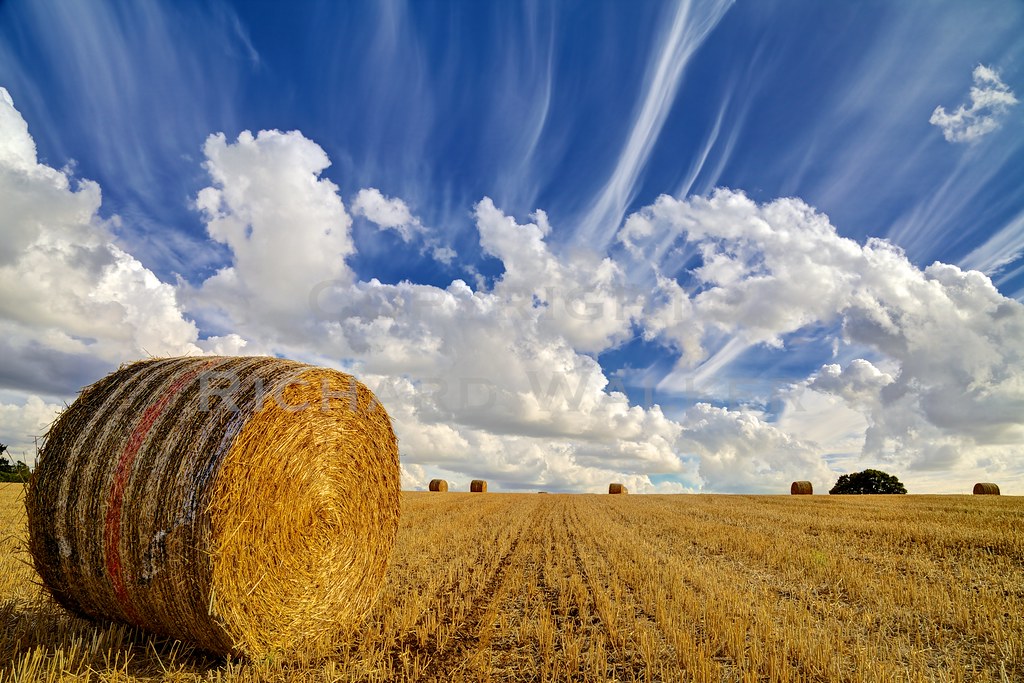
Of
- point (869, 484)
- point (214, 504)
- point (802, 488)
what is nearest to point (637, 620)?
point (214, 504)

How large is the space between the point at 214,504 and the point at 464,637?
7.65 feet

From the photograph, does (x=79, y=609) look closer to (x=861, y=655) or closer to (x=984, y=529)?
(x=861, y=655)

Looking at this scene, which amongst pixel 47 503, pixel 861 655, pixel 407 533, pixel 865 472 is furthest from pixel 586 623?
pixel 865 472

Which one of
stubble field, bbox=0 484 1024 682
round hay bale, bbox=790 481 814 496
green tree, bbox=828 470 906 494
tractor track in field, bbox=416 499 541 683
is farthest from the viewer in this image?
green tree, bbox=828 470 906 494

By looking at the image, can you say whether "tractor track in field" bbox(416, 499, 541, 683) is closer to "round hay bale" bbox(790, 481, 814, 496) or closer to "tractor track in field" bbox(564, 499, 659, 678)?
"tractor track in field" bbox(564, 499, 659, 678)

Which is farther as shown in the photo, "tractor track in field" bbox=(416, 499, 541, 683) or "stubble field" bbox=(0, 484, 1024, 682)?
"stubble field" bbox=(0, 484, 1024, 682)

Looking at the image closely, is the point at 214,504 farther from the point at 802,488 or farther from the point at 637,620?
the point at 802,488

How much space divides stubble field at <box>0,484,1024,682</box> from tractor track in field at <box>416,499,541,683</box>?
0.06 ft

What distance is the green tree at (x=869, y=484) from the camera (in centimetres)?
4715

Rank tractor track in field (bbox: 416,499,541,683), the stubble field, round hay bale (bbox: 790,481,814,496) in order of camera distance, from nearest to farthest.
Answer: tractor track in field (bbox: 416,499,541,683), the stubble field, round hay bale (bbox: 790,481,814,496)

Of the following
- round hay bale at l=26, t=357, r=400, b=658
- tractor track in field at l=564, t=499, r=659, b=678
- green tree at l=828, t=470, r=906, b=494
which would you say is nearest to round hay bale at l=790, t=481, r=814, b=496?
green tree at l=828, t=470, r=906, b=494

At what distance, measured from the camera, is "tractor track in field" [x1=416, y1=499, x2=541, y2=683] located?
4520 millimetres

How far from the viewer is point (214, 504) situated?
461 centimetres

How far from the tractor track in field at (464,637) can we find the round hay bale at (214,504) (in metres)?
1.05
